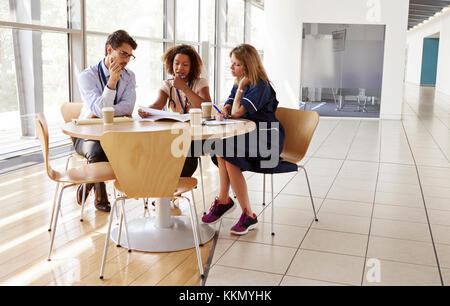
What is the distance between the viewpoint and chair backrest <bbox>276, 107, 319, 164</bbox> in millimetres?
3301

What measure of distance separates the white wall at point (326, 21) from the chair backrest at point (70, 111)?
618 cm

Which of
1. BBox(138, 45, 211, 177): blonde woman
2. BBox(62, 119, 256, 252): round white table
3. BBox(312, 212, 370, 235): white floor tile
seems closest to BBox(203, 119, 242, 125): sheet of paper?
BBox(62, 119, 256, 252): round white table

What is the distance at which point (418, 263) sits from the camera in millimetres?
2689

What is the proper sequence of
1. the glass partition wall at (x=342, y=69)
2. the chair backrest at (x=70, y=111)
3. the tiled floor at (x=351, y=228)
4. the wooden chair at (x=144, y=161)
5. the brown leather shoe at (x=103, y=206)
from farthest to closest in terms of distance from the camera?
the glass partition wall at (x=342, y=69)
the chair backrest at (x=70, y=111)
the brown leather shoe at (x=103, y=206)
the tiled floor at (x=351, y=228)
the wooden chair at (x=144, y=161)

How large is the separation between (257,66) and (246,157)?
0.60 m

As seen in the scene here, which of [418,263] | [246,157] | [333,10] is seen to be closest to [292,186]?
[246,157]

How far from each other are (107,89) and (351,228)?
195 centimetres

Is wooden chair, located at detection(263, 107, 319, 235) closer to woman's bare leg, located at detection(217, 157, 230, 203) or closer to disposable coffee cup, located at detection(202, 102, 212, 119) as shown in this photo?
woman's bare leg, located at detection(217, 157, 230, 203)

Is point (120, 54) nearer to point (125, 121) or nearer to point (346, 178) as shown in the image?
point (125, 121)

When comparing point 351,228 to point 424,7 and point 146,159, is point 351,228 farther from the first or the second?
point 424,7

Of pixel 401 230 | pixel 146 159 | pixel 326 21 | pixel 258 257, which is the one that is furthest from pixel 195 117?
pixel 326 21

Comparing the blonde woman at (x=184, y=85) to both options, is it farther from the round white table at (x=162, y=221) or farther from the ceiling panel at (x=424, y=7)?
the ceiling panel at (x=424, y=7)

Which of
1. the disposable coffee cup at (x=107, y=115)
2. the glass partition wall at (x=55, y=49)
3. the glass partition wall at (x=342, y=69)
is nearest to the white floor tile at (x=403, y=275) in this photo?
the disposable coffee cup at (x=107, y=115)

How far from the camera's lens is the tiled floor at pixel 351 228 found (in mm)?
2543
